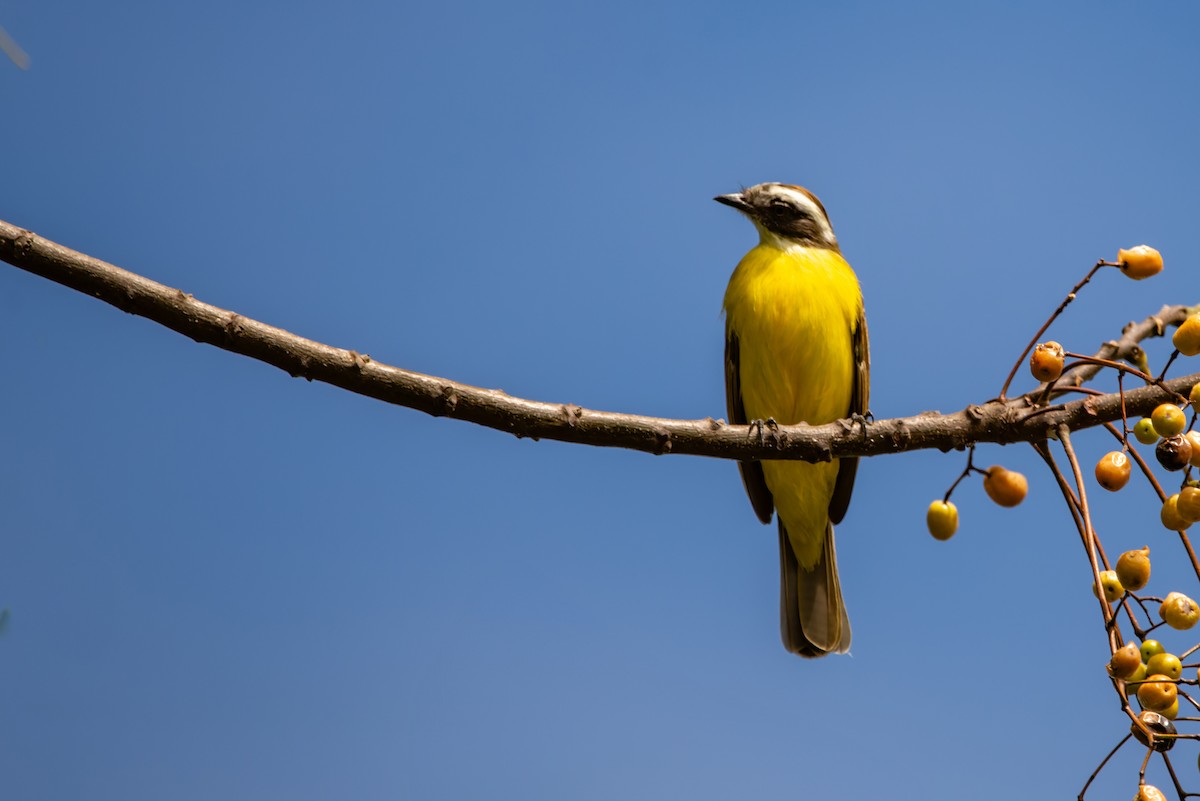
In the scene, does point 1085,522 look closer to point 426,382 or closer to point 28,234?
point 426,382

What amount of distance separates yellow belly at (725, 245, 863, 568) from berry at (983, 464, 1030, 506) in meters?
2.21

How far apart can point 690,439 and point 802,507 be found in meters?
2.79

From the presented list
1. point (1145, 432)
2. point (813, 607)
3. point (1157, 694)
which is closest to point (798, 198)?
point (813, 607)

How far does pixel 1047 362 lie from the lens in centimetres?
224

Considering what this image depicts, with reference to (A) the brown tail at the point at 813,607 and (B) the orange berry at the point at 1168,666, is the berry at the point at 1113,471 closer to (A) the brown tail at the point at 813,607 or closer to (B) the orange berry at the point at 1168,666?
(B) the orange berry at the point at 1168,666

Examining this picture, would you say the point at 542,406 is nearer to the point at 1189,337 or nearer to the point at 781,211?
the point at 1189,337

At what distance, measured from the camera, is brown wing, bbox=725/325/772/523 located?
191 inches

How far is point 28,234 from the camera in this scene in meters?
1.97

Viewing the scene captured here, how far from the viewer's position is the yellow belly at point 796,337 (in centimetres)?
465

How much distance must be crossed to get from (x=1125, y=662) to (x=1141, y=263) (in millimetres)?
898

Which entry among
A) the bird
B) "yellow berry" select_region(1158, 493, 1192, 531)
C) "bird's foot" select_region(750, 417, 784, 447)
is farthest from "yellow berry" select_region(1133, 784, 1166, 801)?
the bird

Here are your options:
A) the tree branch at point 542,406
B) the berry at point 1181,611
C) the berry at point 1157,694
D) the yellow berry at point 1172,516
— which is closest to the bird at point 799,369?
the tree branch at point 542,406

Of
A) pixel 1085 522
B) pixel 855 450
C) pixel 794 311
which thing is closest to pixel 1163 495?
pixel 1085 522

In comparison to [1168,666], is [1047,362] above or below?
above
